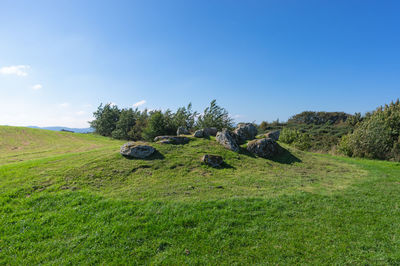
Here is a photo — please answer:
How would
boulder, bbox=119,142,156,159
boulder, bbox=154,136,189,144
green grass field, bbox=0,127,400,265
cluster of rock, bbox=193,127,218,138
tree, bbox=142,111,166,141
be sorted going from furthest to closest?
tree, bbox=142,111,166,141 → cluster of rock, bbox=193,127,218,138 → boulder, bbox=154,136,189,144 → boulder, bbox=119,142,156,159 → green grass field, bbox=0,127,400,265

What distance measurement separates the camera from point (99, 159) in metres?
10.6

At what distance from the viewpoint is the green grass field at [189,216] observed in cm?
432

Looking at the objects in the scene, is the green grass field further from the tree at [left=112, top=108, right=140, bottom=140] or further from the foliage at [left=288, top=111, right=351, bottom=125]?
the foliage at [left=288, top=111, right=351, bottom=125]

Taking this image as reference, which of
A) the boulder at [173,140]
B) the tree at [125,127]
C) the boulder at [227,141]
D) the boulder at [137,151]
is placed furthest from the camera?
the tree at [125,127]

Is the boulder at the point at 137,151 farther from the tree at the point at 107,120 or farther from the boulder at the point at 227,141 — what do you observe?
the tree at the point at 107,120

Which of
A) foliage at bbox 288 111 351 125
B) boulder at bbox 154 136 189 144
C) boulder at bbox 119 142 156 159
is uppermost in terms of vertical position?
foliage at bbox 288 111 351 125

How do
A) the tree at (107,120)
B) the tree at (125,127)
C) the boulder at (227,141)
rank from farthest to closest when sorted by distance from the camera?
the tree at (107,120), the tree at (125,127), the boulder at (227,141)

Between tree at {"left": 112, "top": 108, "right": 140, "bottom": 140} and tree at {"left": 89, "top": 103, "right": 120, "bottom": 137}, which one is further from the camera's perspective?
tree at {"left": 89, "top": 103, "right": 120, "bottom": 137}

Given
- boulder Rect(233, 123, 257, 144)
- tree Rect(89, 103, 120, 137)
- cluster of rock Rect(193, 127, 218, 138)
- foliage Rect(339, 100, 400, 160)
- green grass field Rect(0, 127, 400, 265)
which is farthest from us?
tree Rect(89, 103, 120, 137)

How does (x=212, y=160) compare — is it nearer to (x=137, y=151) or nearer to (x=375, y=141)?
(x=137, y=151)

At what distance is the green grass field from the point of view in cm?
432

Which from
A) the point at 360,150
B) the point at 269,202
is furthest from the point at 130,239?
the point at 360,150

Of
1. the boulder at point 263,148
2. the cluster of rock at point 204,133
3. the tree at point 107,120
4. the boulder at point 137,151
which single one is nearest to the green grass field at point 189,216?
the boulder at point 137,151

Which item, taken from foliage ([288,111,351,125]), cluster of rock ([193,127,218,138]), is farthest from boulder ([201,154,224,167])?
foliage ([288,111,351,125])
